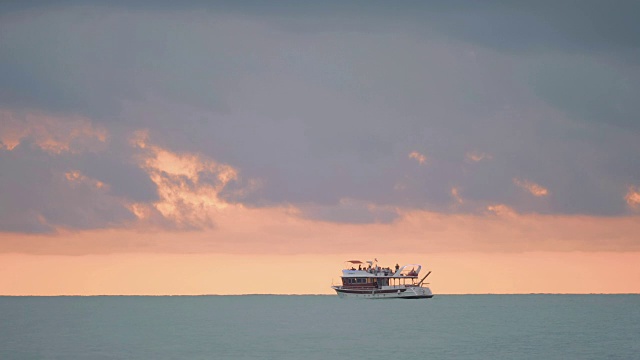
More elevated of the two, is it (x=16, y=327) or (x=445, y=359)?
(x=16, y=327)

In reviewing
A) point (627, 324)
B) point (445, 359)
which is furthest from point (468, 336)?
point (627, 324)

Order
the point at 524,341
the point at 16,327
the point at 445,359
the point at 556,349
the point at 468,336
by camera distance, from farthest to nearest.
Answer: the point at 16,327, the point at 468,336, the point at 524,341, the point at 556,349, the point at 445,359

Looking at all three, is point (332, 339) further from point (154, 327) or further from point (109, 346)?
point (154, 327)

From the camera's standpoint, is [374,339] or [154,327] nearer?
[374,339]

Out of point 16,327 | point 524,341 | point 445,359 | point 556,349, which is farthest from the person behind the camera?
point 16,327

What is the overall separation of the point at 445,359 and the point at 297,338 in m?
30.2

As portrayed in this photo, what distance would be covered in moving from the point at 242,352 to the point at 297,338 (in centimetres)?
2134

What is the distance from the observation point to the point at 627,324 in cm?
15525

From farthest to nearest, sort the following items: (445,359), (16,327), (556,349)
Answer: (16,327) → (556,349) → (445,359)

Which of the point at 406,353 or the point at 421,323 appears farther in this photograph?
the point at 421,323

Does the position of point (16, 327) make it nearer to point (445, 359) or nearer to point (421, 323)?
point (421, 323)

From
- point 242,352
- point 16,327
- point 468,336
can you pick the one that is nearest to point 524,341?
point 468,336

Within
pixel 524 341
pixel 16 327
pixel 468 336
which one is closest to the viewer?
pixel 524 341

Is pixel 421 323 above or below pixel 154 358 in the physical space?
above
